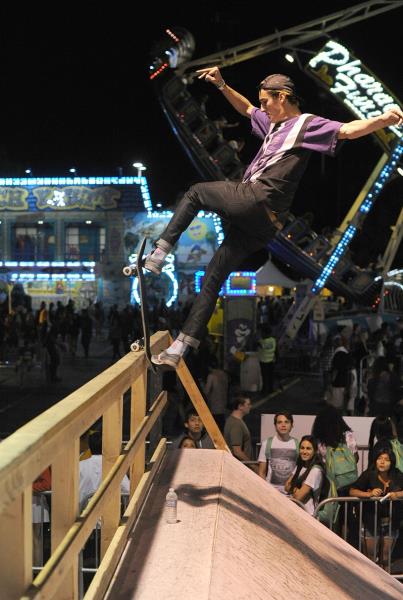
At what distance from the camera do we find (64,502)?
237cm

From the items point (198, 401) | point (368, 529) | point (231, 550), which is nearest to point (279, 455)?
point (368, 529)

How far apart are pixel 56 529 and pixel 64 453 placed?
0.81 feet

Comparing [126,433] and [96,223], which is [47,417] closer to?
[126,433]

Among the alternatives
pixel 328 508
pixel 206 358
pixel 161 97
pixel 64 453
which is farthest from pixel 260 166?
pixel 161 97

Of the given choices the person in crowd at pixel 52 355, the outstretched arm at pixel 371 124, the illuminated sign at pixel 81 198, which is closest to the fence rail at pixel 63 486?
the outstretched arm at pixel 371 124

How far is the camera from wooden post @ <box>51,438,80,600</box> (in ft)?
7.67

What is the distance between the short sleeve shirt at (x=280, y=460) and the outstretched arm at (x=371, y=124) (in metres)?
4.19

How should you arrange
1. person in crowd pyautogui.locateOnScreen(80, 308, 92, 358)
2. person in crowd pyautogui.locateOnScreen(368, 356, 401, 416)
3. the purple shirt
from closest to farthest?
the purple shirt → person in crowd pyautogui.locateOnScreen(368, 356, 401, 416) → person in crowd pyautogui.locateOnScreen(80, 308, 92, 358)

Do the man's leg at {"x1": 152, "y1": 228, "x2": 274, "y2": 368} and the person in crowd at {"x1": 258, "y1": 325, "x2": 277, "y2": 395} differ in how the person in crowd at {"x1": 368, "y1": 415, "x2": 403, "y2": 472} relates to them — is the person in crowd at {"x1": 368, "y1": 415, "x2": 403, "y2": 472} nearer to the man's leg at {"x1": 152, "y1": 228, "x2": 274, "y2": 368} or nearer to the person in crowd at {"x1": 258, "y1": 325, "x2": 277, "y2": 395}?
the man's leg at {"x1": 152, "y1": 228, "x2": 274, "y2": 368}

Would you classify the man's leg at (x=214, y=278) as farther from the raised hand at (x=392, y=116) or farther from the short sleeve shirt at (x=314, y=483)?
the short sleeve shirt at (x=314, y=483)

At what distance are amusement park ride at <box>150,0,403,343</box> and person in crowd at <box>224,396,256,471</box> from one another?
12933mm

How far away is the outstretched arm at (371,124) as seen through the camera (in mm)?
3514

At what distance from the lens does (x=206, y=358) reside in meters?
15.3

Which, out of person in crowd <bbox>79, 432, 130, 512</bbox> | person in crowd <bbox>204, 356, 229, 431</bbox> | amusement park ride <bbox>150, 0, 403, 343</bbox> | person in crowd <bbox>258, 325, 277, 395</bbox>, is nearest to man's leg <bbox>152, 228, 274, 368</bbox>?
person in crowd <bbox>79, 432, 130, 512</bbox>
